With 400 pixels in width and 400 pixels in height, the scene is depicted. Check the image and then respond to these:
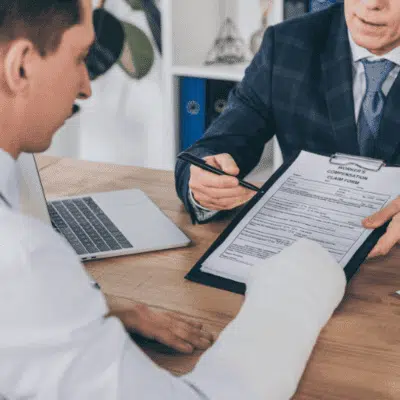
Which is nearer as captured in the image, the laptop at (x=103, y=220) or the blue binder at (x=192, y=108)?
the laptop at (x=103, y=220)

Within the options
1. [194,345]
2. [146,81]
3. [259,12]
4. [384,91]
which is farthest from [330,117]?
[146,81]

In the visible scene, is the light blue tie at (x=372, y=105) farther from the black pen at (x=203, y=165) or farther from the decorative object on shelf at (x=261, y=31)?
the decorative object on shelf at (x=261, y=31)

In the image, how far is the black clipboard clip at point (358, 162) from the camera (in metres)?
1.27

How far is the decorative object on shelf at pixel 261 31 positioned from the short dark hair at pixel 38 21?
2097 mm

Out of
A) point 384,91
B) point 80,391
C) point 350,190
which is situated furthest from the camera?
point 384,91

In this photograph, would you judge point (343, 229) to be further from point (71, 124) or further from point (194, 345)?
point (71, 124)

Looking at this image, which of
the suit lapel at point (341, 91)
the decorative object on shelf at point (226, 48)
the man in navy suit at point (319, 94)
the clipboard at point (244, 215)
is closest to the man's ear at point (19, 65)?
the clipboard at point (244, 215)

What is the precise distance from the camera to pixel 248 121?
1738 mm

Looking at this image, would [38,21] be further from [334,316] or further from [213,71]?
[213,71]

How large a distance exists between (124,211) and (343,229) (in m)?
0.46

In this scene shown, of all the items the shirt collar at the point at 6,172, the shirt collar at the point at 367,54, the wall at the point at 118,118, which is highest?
the shirt collar at the point at 6,172

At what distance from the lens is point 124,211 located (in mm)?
1413

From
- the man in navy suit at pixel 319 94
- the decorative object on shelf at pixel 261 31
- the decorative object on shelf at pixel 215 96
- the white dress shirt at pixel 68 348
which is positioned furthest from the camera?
the decorative object on shelf at pixel 261 31

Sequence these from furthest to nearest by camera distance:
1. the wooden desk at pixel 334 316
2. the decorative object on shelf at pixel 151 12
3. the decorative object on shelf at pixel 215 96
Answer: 1. the decorative object on shelf at pixel 151 12
2. the decorative object on shelf at pixel 215 96
3. the wooden desk at pixel 334 316
